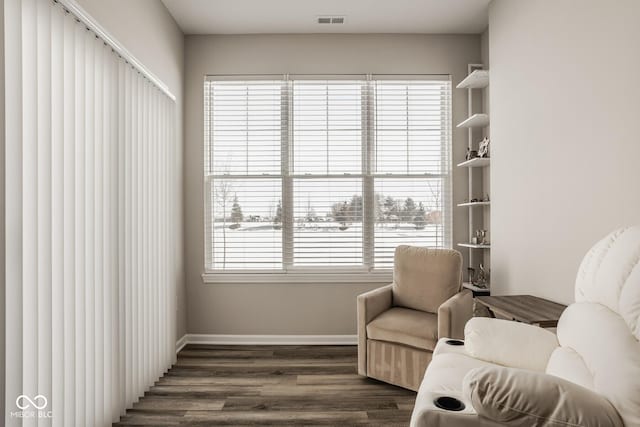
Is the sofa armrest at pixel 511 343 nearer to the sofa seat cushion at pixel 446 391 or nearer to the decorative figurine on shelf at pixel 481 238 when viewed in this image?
the sofa seat cushion at pixel 446 391

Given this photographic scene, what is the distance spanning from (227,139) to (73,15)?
1.91 meters

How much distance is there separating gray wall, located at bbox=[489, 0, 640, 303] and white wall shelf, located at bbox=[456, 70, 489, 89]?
0.43ft

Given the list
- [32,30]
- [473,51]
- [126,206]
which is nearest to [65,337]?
[126,206]

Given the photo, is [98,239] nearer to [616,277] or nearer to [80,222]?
[80,222]

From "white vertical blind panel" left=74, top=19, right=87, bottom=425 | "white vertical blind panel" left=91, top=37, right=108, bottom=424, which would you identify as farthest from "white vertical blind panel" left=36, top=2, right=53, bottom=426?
"white vertical blind panel" left=91, top=37, right=108, bottom=424

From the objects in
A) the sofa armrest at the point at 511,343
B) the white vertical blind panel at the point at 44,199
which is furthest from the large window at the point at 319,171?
the white vertical blind panel at the point at 44,199

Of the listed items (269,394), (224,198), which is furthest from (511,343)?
(224,198)

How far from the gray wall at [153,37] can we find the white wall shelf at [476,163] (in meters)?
2.63

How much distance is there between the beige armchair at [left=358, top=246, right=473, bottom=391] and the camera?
9.02ft

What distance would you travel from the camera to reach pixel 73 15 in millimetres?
1945

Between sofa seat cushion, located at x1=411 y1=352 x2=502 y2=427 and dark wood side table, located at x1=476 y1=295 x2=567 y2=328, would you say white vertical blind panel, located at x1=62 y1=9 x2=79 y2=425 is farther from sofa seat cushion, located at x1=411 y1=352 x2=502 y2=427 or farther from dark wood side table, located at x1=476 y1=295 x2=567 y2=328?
dark wood side table, located at x1=476 y1=295 x2=567 y2=328

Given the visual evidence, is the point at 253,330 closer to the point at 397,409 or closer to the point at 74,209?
the point at 397,409

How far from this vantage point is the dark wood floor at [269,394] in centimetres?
240

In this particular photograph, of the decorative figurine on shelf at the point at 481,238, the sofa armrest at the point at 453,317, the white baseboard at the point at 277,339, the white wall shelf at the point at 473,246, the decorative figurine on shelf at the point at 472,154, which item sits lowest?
the white baseboard at the point at 277,339
